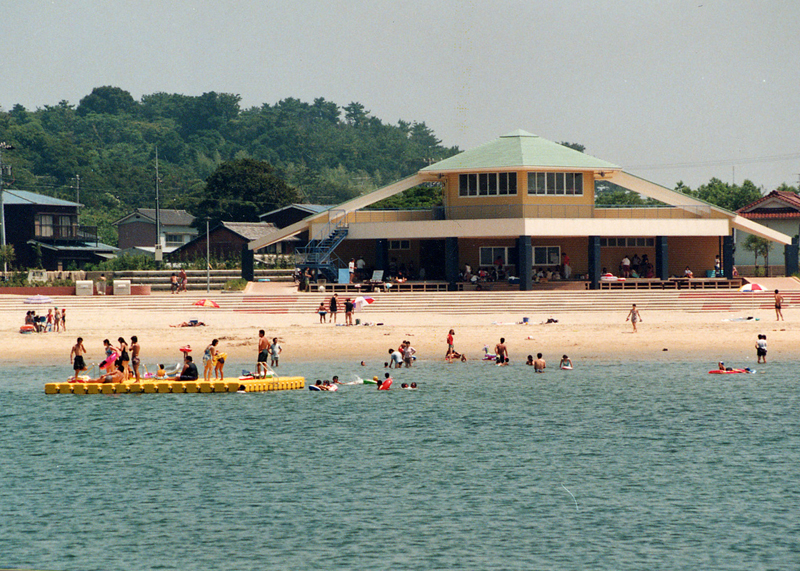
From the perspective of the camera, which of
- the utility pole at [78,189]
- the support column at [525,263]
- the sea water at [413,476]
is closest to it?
the sea water at [413,476]

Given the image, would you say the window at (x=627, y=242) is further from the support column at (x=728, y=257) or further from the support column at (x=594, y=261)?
the support column at (x=594, y=261)

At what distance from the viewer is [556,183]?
65.4 m

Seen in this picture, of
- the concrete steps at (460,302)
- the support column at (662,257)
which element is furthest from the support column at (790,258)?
the concrete steps at (460,302)

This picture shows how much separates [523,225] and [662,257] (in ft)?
30.4

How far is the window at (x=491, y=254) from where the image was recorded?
2687 inches

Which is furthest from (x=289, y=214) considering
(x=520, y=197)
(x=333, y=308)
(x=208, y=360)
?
(x=208, y=360)

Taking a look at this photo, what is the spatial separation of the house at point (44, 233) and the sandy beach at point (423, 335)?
3863 centimetres

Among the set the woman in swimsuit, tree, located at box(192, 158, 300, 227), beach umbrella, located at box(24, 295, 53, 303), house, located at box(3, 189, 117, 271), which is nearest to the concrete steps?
beach umbrella, located at box(24, 295, 53, 303)

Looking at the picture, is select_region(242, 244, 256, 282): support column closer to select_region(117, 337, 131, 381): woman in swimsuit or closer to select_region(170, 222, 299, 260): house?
select_region(170, 222, 299, 260): house

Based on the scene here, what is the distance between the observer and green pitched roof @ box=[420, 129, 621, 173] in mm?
64938

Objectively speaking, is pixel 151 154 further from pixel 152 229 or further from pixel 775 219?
pixel 775 219

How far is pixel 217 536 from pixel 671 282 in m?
44.2

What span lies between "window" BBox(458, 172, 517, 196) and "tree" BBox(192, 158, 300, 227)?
1922 inches

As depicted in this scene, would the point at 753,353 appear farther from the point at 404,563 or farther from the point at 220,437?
the point at 404,563
